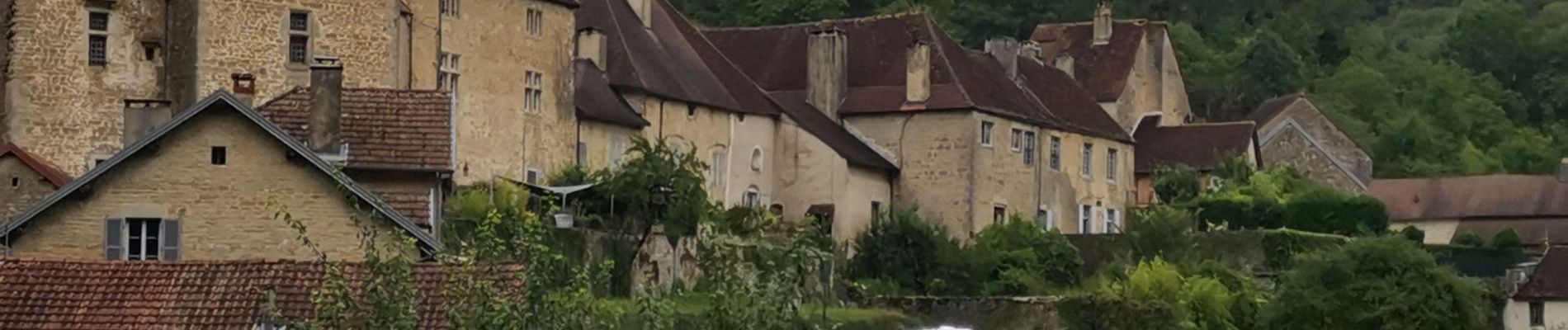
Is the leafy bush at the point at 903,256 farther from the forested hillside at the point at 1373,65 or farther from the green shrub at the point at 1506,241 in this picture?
the forested hillside at the point at 1373,65

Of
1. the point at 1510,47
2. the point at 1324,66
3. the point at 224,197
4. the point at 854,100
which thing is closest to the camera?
the point at 224,197

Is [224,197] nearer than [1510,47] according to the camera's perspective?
Yes

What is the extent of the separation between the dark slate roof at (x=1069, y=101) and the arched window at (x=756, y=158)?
32.3ft

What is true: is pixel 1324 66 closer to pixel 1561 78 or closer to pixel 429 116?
pixel 1561 78

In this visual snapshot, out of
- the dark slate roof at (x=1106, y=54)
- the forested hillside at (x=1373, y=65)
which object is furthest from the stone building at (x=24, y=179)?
the forested hillside at (x=1373, y=65)

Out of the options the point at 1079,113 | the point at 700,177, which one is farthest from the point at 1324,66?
the point at 700,177

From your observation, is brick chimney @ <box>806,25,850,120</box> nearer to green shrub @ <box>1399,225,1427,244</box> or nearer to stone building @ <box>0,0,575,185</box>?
green shrub @ <box>1399,225,1427,244</box>

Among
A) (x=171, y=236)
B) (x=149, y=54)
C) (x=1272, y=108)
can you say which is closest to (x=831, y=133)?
(x=149, y=54)

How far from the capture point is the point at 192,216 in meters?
43.0

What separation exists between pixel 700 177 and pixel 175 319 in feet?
122

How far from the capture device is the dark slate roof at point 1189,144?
96.1 meters

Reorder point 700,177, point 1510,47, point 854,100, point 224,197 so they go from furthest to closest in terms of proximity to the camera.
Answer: point 1510,47
point 854,100
point 700,177
point 224,197

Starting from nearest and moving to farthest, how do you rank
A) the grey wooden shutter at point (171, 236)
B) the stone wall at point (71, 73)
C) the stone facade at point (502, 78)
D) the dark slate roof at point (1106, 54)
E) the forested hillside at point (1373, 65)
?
1. the grey wooden shutter at point (171, 236)
2. the stone wall at point (71, 73)
3. the stone facade at point (502, 78)
4. the dark slate roof at point (1106, 54)
5. the forested hillside at point (1373, 65)

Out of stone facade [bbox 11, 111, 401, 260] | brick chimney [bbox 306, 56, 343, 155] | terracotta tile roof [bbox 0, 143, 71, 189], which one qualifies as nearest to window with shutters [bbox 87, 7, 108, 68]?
terracotta tile roof [bbox 0, 143, 71, 189]
